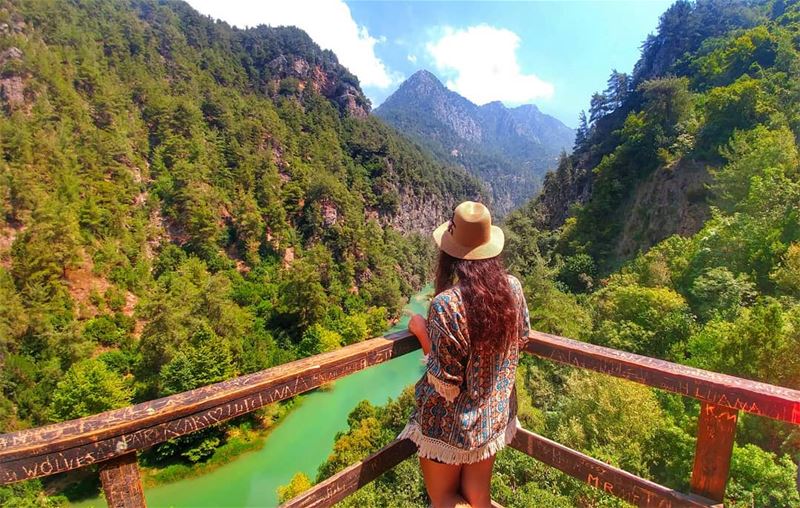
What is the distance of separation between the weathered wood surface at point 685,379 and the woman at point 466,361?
39cm

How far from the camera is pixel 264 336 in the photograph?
1172 inches

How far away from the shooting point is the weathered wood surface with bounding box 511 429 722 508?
5.67ft

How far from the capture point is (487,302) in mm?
1646

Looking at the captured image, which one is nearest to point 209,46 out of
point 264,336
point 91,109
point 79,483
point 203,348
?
point 91,109

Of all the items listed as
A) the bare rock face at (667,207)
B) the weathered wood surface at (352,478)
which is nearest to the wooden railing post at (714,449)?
the weathered wood surface at (352,478)

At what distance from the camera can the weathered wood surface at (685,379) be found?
1529 mm

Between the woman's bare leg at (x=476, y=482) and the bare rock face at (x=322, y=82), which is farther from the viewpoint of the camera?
the bare rock face at (x=322, y=82)

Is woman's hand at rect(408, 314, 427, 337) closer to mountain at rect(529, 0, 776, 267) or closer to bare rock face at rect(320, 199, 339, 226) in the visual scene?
mountain at rect(529, 0, 776, 267)

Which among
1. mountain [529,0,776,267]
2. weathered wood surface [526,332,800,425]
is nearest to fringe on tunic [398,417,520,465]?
weathered wood surface [526,332,800,425]

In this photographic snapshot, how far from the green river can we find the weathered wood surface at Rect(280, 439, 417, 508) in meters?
12.3

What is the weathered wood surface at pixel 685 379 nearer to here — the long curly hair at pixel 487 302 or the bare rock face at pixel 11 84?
the long curly hair at pixel 487 302

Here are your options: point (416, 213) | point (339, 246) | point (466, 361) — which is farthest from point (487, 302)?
point (416, 213)

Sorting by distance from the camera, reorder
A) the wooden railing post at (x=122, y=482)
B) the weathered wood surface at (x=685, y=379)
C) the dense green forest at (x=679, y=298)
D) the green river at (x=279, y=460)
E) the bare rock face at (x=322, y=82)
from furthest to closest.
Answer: the bare rock face at (x=322, y=82) < the green river at (x=279, y=460) < the dense green forest at (x=679, y=298) < the weathered wood surface at (x=685, y=379) < the wooden railing post at (x=122, y=482)

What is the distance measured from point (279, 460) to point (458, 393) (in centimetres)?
2219
